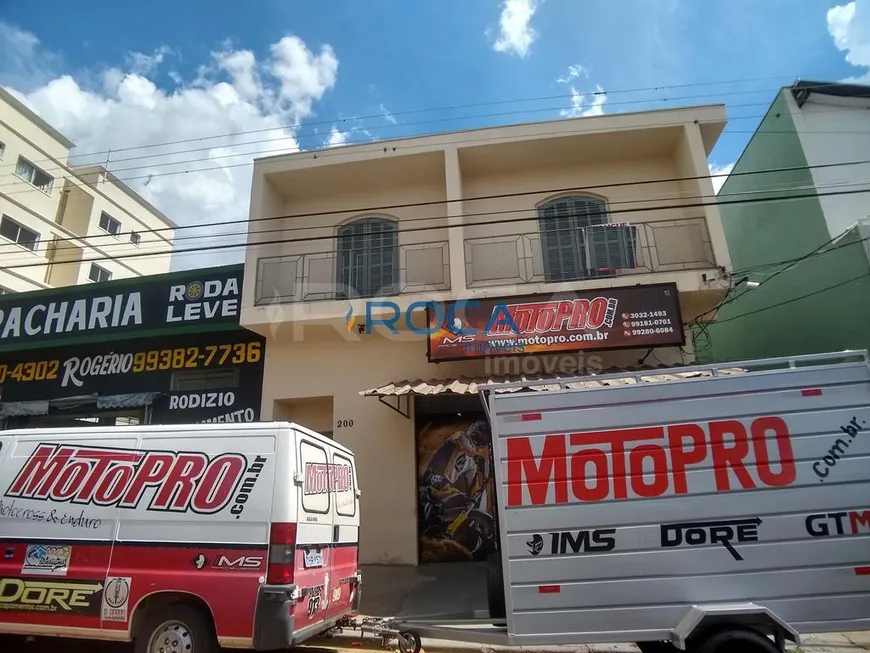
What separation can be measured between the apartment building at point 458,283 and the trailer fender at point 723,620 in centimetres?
478

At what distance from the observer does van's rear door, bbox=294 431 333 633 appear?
14.5 feet

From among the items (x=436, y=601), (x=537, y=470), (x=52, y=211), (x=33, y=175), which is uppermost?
(x=33, y=175)

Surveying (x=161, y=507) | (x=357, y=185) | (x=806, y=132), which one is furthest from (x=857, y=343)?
(x=161, y=507)

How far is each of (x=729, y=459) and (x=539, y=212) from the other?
25.9ft

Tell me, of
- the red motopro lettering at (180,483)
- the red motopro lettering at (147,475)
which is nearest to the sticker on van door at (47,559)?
the red motopro lettering at (147,475)

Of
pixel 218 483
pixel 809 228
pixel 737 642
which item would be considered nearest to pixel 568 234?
pixel 809 228

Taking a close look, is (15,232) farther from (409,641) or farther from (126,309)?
(409,641)

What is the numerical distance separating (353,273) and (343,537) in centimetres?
709

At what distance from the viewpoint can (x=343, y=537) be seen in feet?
17.4

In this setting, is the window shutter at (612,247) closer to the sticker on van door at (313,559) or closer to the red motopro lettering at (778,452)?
the red motopro lettering at (778,452)

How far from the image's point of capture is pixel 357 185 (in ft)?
39.5

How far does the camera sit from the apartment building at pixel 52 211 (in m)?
23.4

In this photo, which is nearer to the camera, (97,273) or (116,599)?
(116,599)

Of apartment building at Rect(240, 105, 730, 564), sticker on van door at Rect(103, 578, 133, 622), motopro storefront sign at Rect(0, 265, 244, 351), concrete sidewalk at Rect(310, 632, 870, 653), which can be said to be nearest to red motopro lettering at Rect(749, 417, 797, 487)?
concrete sidewalk at Rect(310, 632, 870, 653)
